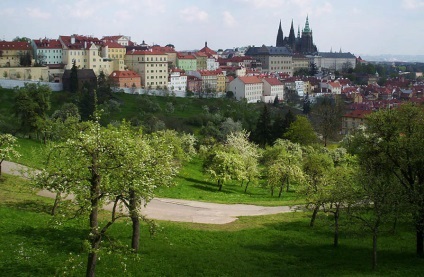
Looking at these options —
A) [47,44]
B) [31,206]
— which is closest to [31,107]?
[31,206]

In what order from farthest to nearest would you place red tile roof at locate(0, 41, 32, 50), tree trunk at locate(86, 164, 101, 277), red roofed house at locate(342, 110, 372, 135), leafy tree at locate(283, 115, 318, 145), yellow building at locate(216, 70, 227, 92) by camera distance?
yellow building at locate(216, 70, 227, 92) → red tile roof at locate(0, 41, 32, 50) → red roofed house at locate(342, 110, 372, 135) → leafy tree at locate(283, 115, 318, 145) → tree trunk at locate(86, 164, 101, 277)

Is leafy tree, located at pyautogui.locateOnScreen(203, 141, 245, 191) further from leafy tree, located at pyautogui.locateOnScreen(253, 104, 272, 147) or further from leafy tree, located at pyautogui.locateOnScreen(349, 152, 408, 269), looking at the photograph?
leafy tree, located at pyautogui.locateOnScreen(253, 104, 272, 147)

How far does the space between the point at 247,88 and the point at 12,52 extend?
184 feet

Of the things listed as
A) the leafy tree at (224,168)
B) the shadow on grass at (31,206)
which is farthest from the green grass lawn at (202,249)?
the leafy tree at (224,168)

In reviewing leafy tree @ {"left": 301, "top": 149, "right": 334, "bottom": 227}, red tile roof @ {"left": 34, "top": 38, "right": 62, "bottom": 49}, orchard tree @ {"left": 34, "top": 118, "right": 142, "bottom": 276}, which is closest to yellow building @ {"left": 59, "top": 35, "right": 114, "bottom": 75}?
red tile roof @ {"left": 34, "top": 38, "right": 62, "bottom": 49}

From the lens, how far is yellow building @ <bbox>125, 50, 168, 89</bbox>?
113 meters

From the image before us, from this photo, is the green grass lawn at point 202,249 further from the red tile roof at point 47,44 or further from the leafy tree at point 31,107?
the red tile roof at point 47,44

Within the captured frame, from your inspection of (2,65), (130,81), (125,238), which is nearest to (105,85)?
(130,81)

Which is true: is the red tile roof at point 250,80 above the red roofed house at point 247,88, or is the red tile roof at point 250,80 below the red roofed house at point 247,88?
above

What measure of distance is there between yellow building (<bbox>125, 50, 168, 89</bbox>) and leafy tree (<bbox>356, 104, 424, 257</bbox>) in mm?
92335

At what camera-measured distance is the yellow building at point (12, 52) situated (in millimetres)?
101688

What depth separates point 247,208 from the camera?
30.7 meters

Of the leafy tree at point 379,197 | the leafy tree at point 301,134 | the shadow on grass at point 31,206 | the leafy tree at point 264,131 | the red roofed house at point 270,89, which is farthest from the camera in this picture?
the red roofed house at point 270,89

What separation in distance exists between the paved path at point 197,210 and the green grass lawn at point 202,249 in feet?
4.63
